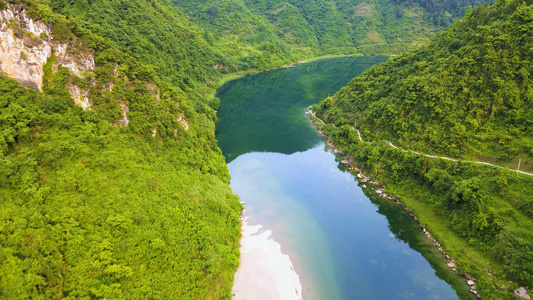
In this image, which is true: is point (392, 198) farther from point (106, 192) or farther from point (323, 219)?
point (106, 192)

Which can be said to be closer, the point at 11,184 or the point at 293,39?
the point at 11,184

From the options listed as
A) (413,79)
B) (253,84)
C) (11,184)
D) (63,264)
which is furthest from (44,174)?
(253,84)

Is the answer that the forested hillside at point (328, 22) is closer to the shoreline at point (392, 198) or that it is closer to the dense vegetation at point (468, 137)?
the dense vegetation at point (468, 137)

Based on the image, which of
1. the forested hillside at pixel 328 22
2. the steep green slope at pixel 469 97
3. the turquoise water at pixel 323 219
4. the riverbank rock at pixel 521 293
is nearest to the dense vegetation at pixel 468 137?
the steep green slope at pixel 469 97

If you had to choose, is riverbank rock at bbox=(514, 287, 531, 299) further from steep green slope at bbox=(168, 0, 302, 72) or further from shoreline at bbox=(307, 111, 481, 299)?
steep green slope at bbox=(168, 0, 302, 72)

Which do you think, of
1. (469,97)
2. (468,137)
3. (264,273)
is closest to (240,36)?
(469,97)

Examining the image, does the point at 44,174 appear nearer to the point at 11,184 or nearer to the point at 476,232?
the point at 11,184
